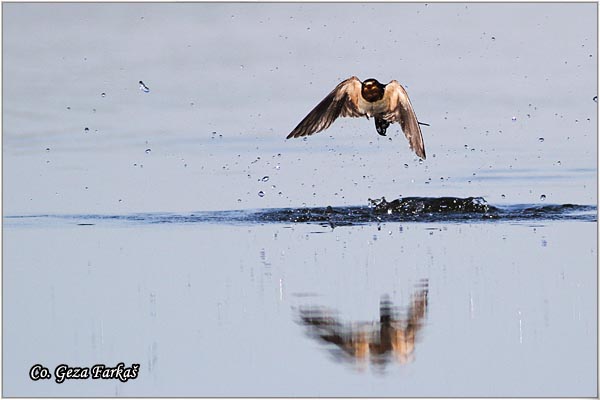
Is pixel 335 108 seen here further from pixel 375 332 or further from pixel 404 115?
pixel 375 332


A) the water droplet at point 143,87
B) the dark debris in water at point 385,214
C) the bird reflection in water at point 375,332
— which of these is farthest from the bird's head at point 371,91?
the water droplet at point 143,87

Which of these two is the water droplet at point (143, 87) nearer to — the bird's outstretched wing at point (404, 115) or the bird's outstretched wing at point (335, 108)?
the bird's outstretched wing at point (335, 108)

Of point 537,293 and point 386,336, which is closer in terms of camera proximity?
point 386,336

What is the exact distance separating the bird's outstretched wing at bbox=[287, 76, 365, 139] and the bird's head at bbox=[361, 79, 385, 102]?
3.0 inches

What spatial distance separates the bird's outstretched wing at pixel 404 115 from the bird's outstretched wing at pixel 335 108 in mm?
207

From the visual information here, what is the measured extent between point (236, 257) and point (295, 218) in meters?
1.60

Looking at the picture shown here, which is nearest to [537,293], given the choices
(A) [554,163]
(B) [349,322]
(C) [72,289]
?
(B) [349,322]

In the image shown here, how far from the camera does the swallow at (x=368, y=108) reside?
9070 millimetres

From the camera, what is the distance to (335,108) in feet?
30.3

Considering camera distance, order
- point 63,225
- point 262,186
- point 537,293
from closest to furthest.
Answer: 1. point 537,293
2. point 63,225
3. point 262,186

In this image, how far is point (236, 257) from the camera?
8195 millimetres

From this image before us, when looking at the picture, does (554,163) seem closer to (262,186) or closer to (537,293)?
(262,186)

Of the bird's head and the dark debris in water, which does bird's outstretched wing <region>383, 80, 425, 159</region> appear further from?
the dark debris in water

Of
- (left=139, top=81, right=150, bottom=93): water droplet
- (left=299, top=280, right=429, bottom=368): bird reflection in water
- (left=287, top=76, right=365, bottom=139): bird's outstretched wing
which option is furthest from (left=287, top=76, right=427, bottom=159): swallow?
(left=139, top=81, right=150, bottom=93): water droplet
